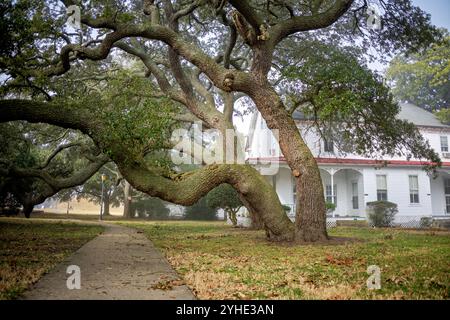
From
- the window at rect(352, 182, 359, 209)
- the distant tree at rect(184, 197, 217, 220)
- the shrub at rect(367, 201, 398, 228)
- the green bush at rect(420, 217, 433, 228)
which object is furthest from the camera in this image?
the distant tree at rect(184, 197, 217, 220)

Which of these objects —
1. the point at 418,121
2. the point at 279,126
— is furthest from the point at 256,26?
the point at 418,121

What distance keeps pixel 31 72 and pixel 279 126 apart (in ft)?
26.9

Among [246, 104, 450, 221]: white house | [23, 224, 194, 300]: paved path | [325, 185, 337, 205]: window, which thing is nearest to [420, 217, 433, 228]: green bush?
[246, 104, 450, 221]: white house

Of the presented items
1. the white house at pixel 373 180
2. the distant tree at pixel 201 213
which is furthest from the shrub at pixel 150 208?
the white house at pixel 373 180

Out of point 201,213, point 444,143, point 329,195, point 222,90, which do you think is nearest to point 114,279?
point 222,90

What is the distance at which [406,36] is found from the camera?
14367 mm

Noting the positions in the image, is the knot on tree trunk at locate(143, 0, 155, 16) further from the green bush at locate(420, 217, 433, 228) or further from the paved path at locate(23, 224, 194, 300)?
the green bush at locate(420, 217, 433, 228)

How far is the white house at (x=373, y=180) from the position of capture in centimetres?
2662

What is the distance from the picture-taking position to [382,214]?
75.4 ft

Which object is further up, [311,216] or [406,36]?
[406,36]

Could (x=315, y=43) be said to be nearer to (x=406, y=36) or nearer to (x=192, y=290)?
(x=406, y=36)

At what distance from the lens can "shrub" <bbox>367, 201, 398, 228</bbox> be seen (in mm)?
22969

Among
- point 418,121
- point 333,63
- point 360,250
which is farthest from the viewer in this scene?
point 418,121

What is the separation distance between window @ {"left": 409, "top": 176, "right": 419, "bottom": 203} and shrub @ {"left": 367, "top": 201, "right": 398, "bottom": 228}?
5394mm
